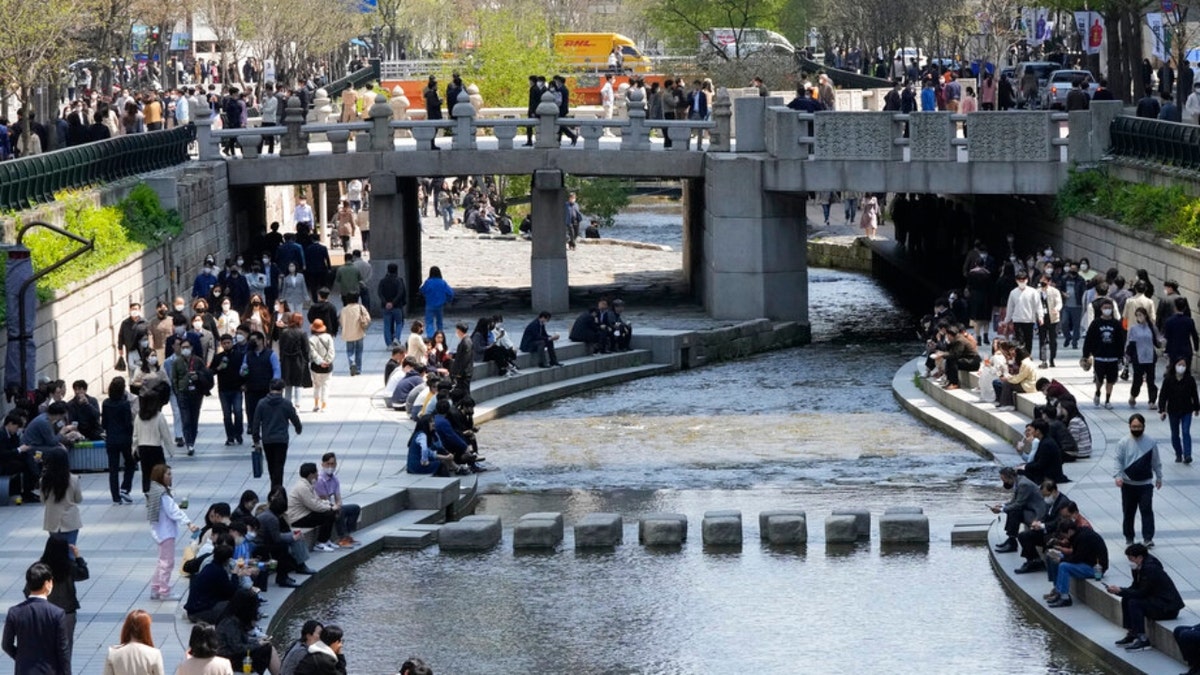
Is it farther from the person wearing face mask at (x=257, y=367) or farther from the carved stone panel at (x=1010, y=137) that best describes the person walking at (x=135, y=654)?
the carved stone panel at (x=1010, y=137)

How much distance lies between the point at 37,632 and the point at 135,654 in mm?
952

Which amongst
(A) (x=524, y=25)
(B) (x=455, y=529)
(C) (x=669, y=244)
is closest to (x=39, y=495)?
(B) (x=455, y=529)

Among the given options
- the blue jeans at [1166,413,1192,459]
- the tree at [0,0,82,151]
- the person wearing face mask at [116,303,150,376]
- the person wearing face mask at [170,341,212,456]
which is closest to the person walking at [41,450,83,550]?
the person wearing face mask at [170,341,212,456]

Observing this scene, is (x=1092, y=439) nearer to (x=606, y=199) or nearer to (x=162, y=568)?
(x=162, y=568)

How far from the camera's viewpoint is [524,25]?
87.4 metres

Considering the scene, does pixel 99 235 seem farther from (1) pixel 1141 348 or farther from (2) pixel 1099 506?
(2) pixel 1099 506

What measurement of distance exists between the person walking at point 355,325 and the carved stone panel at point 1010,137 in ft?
41.4

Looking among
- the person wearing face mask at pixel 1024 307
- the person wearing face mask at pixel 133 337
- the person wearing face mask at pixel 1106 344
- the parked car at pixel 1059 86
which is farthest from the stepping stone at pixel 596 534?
the parked car at pixel 1059 86

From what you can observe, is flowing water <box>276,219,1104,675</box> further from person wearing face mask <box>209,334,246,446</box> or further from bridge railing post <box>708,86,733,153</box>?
bridge railing post <box>708,86,733,153</box>

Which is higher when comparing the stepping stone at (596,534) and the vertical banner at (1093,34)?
the vertical banner at (1093,34)

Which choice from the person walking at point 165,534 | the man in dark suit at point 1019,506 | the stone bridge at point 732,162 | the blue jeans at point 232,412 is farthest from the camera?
the stone bridge at point 732,162

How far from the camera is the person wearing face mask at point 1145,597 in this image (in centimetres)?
1816

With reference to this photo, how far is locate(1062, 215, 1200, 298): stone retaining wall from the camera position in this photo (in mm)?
31953

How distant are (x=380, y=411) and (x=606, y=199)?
3752 cm
